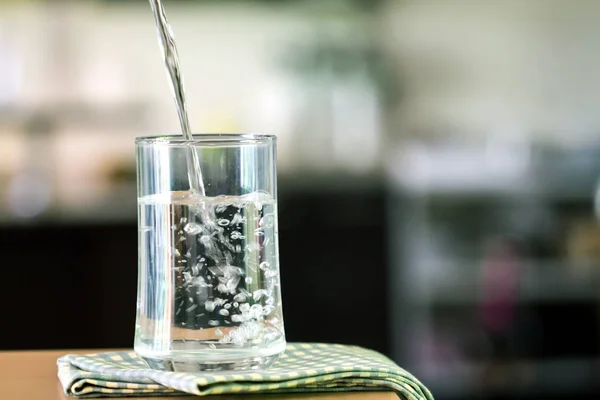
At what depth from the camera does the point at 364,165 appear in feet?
11.9

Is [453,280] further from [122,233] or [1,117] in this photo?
[1,117]

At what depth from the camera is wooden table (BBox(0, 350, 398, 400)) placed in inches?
27.8

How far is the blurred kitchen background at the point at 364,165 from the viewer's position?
3.21 meters

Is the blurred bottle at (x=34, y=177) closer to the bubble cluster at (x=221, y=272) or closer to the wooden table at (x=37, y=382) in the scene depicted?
the wooden table at (x=37, y=382)

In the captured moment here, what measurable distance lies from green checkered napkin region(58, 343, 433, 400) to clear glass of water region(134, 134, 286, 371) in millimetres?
19

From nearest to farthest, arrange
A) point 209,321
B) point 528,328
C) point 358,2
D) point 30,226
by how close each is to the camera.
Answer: point 209,321
point 30,226
point 528,328
point 358,2

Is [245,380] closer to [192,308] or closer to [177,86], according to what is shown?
[192,308]

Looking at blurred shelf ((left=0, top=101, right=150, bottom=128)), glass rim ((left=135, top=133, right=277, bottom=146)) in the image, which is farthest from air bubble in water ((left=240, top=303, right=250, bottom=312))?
blurred shelf ((left=0, top=101, right=150, bottom=128))

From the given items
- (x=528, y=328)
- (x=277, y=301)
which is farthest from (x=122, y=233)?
(x=277, y=301)

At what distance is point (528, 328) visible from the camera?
3.31 meters

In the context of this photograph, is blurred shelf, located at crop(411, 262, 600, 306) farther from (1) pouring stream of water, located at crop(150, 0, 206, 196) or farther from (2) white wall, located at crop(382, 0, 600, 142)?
(1) pouring stream of water, located at crop(150, 0, 206, 196)

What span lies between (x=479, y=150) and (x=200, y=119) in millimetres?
991

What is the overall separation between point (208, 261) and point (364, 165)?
2.91 metres

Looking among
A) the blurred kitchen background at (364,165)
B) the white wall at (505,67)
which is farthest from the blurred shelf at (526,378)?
the white wall at (505,67)
